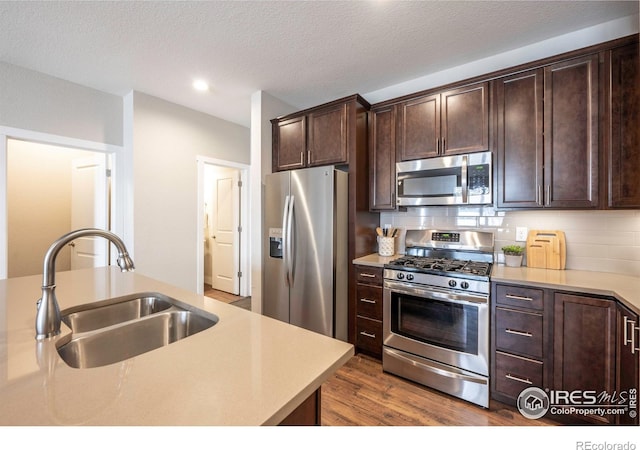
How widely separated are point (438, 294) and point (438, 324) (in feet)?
0.76

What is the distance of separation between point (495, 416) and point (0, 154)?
14.6 ft

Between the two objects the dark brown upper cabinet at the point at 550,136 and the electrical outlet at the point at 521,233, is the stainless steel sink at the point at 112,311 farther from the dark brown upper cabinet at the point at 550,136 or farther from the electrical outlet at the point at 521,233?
the electrical outlet at the point at 521,233

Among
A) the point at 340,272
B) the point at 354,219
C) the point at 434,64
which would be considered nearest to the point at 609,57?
the point at 434,64

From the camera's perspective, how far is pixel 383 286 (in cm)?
238

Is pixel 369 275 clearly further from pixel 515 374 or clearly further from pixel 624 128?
pixel 624 128

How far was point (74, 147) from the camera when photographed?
294cm

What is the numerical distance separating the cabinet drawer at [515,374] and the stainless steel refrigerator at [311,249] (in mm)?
1244

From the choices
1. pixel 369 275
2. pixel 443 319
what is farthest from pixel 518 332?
pixel 369 275

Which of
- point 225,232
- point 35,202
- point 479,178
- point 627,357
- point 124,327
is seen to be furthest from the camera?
point 225,232

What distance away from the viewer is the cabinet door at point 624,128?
1741 millimetres
